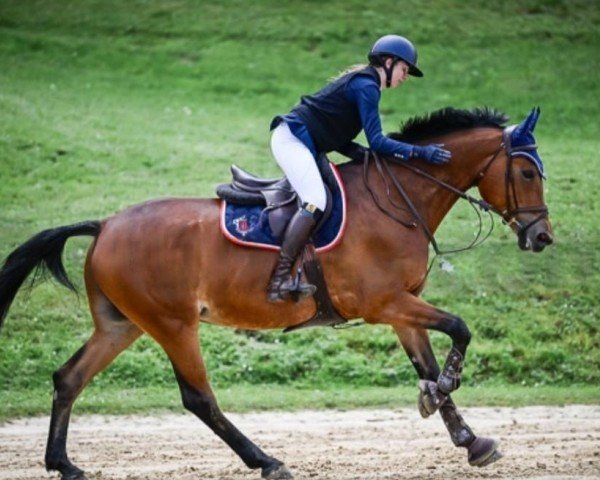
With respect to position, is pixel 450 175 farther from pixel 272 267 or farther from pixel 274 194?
pixel 272 267

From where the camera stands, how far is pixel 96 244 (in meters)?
10.8

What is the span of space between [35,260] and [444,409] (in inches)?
154

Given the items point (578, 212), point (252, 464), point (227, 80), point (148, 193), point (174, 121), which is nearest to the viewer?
point (252, 464)

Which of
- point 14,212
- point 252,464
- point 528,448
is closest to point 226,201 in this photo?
point 252,464

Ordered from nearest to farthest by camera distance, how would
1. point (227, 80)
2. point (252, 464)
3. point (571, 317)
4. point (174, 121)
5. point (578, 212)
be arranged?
1. point (252, 464)
2. point (571, 317)
3. point (578, 212)
4. point (174, 121)
5. point (227, 80)

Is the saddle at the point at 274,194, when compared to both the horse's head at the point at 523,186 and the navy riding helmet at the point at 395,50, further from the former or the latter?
the horse's head at the point at 523,186

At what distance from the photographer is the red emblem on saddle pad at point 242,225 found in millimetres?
10680

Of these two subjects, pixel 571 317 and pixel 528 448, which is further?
pixel 571 317

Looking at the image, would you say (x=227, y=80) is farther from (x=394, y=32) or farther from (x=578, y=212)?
(x=578, y=212)

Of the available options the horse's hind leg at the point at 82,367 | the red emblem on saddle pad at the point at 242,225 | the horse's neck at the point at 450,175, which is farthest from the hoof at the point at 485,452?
the horse's hind leg at the point at 82,367

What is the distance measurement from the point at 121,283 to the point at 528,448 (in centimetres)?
423

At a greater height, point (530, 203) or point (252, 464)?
point (530, 203)

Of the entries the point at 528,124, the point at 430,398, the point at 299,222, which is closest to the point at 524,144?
the point at 528,124

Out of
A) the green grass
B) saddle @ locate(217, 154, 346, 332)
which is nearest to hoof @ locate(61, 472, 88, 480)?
saddle @ locate(217, 154, 346, 332)
